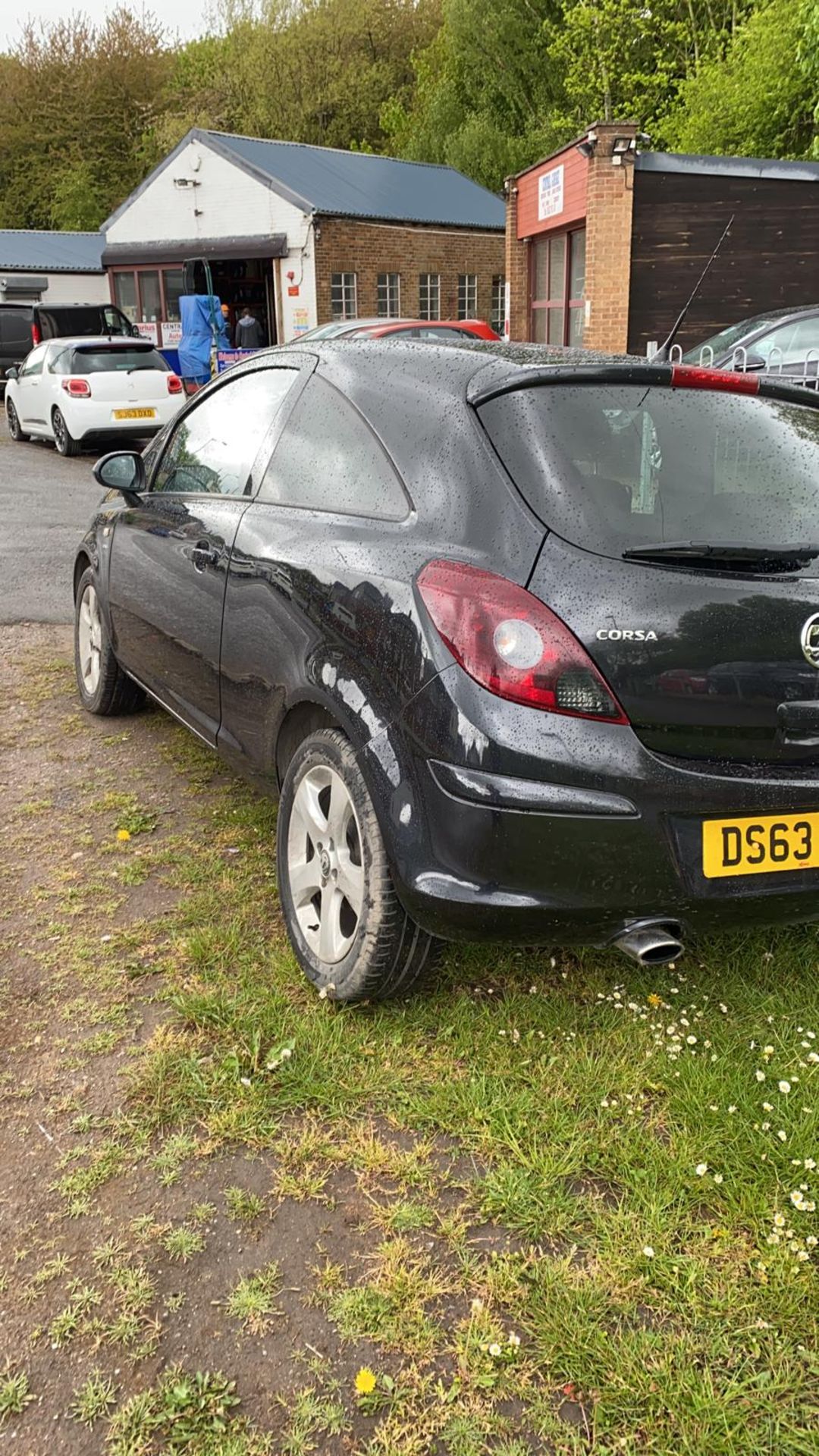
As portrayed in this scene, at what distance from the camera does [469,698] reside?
242cm

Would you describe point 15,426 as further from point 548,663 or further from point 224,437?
point 548,663

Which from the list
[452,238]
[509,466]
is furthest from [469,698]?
[452,238]

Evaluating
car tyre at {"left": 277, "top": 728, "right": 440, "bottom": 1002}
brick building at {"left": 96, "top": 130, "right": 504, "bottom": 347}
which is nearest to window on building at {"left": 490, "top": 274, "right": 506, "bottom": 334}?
brick building at {"left": 96, "top": 130, "right": 504, "bottom": 347}

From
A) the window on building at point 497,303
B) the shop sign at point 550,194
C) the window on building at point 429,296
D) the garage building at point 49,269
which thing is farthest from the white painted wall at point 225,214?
the shop sign at point 550,194

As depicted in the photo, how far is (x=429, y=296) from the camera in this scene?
100 ft

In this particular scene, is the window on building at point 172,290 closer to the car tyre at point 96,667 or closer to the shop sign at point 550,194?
the shop sign at point 550,194

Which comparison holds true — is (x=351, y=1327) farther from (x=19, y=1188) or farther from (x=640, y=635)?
(x=640, y=635)

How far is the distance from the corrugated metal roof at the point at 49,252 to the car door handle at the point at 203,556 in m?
34.9

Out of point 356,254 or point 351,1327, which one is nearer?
point 351,1327

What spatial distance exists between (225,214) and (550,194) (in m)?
13.7

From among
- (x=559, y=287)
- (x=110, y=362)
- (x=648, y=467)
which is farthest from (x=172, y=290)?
(x=648, y=467)

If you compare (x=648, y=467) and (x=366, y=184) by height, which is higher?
(x=366, y=184)

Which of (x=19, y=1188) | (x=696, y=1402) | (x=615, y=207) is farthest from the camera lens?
(x=615, y=207)

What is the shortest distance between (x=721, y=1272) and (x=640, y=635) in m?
1.24
